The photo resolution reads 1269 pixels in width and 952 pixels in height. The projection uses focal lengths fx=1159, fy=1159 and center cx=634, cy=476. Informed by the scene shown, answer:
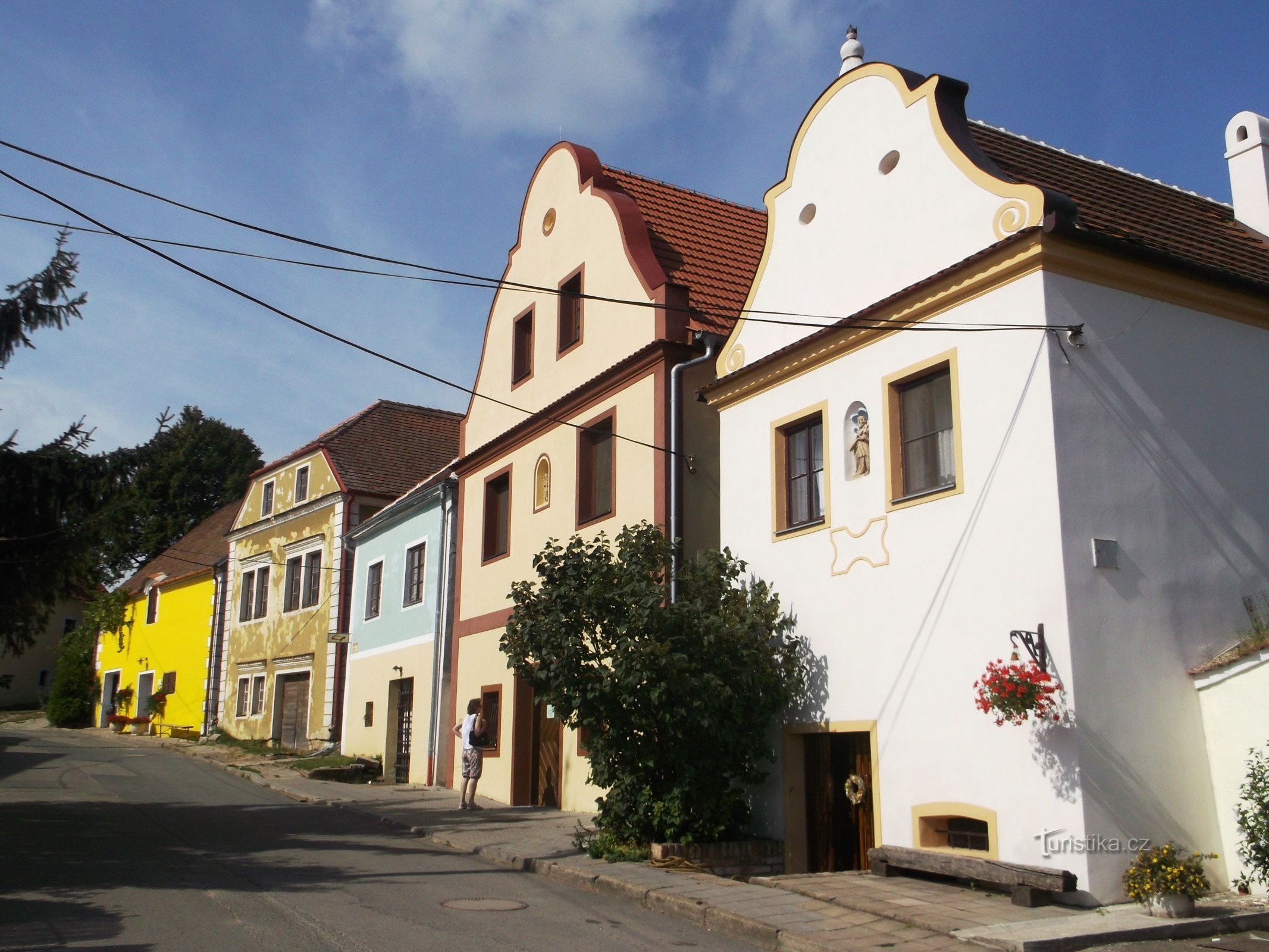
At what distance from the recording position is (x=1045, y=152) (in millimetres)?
12719

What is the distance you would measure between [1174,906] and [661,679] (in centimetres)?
494

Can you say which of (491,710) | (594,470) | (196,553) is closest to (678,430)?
(594,470)

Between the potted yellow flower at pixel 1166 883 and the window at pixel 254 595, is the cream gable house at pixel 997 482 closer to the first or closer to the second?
the potted yellow flower at pixel 1166 883

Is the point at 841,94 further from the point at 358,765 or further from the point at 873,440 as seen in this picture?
the point at 358,765

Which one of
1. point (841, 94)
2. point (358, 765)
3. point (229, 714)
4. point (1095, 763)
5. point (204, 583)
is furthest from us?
point (204, 583)

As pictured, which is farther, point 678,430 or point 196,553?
point 196,553

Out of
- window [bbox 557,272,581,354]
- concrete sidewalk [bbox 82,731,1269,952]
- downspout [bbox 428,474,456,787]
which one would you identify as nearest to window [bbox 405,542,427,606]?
downspout [bbox 428,474,456,787]

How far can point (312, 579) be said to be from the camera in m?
29.4

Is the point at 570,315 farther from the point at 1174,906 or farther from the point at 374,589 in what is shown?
the point at 1174,906

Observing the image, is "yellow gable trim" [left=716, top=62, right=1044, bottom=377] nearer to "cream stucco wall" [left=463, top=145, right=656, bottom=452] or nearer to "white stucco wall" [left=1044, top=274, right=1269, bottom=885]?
"white stucco wall" [left=1044, top=274, right=1269, bottom=885]

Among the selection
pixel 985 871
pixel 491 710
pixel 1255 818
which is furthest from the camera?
pixel 491 710

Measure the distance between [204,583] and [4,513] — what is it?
983 inches

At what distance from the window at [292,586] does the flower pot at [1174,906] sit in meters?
25.1

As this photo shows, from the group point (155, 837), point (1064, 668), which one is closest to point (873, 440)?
point (1064, 668)
